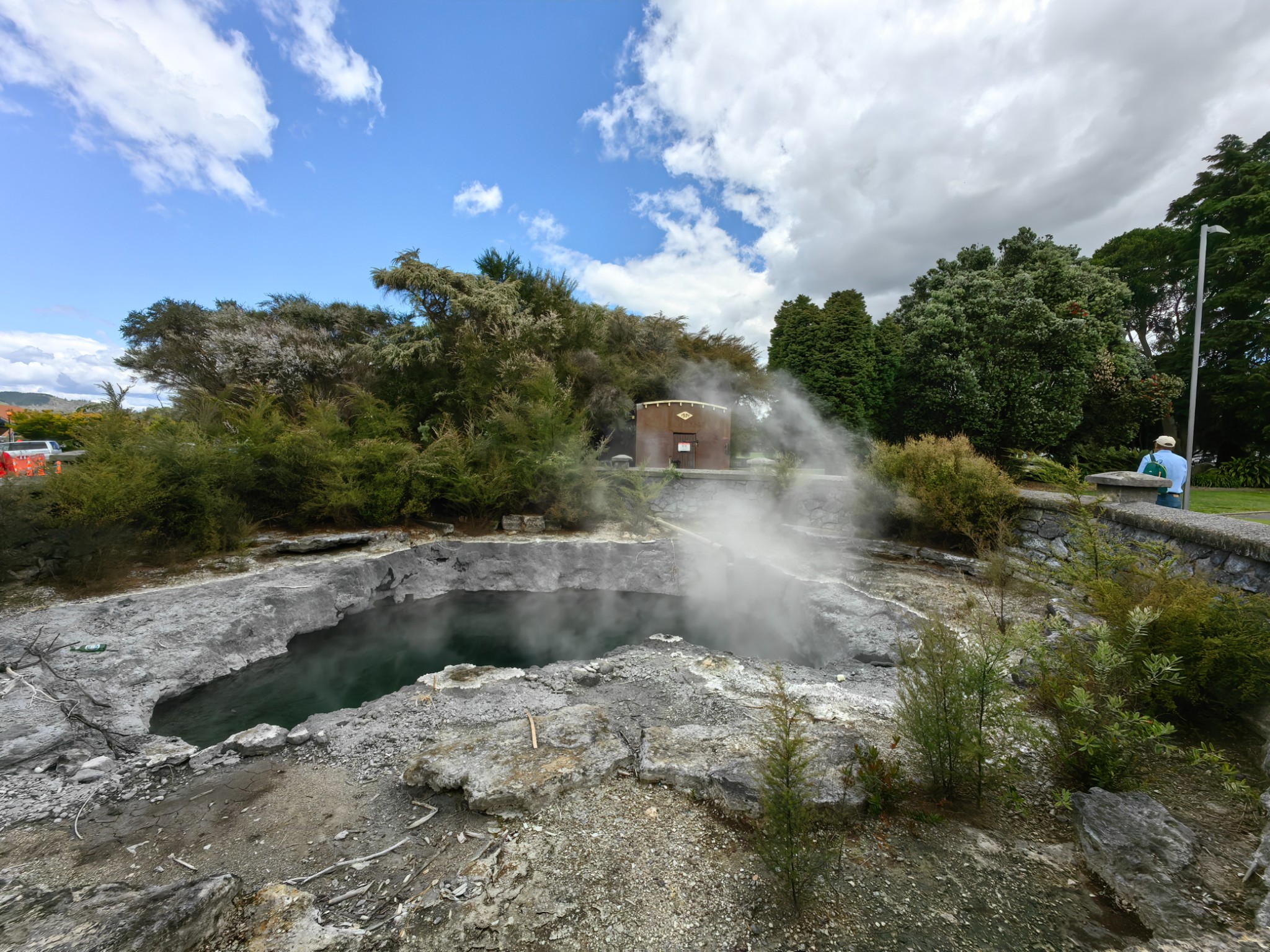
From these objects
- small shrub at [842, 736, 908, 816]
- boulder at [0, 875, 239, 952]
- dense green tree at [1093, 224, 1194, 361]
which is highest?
dense green tree at [1093, 224, 1194, 361]

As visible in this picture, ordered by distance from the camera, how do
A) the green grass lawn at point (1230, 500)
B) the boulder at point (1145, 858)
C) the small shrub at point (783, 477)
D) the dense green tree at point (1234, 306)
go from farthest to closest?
the dense green tree at point (1234, 306), the small shrub at point (783, 477), the green grass lawn at point (1230, 500), the boulder at point (1145, 858)

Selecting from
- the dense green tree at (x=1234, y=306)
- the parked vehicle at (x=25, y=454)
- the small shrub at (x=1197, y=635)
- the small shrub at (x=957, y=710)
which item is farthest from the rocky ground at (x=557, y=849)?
the dense green tree at (x=1234, y=306)

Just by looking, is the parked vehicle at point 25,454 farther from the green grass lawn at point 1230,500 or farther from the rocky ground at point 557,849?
the green grass lawn at point 1230,500

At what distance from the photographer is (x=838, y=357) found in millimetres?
17953

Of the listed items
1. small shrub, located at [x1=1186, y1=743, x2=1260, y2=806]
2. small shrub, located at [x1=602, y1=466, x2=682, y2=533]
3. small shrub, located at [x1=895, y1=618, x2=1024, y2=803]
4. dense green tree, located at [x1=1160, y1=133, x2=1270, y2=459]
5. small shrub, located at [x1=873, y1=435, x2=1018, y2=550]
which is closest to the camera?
small shrub, located at [x1=1186, y1=743, x2=1260, y2=806]

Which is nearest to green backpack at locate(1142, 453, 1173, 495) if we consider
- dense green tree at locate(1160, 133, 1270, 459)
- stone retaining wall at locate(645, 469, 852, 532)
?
stone retaining wall at locate(645, 469, 852, 532)

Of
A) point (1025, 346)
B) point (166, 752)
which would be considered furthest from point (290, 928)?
point (1025, 346)

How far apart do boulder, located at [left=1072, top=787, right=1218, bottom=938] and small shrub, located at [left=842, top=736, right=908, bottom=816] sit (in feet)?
2.46

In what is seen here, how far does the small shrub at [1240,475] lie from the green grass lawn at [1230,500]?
0.93 metres

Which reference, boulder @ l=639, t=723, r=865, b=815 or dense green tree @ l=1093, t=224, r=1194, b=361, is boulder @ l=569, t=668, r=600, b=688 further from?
dense green tree @ l=1093, t=224, r=1194, b=361

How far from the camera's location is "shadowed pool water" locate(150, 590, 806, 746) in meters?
5.42

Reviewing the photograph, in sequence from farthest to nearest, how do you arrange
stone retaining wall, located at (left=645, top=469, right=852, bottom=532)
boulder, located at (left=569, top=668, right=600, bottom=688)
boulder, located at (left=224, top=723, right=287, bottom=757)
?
1. stone retaining wall, located at (left=645, top=469, right=852, bottom=532)
2. boulder, located at (left=569, top=668, right=600, bottom=688)
3. boulder, located at (left=224, top=723, right=287, bottom=757)

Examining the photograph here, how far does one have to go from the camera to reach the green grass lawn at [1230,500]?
32.1ft

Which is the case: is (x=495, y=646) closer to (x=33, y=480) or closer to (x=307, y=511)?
(x=307, y=511)
